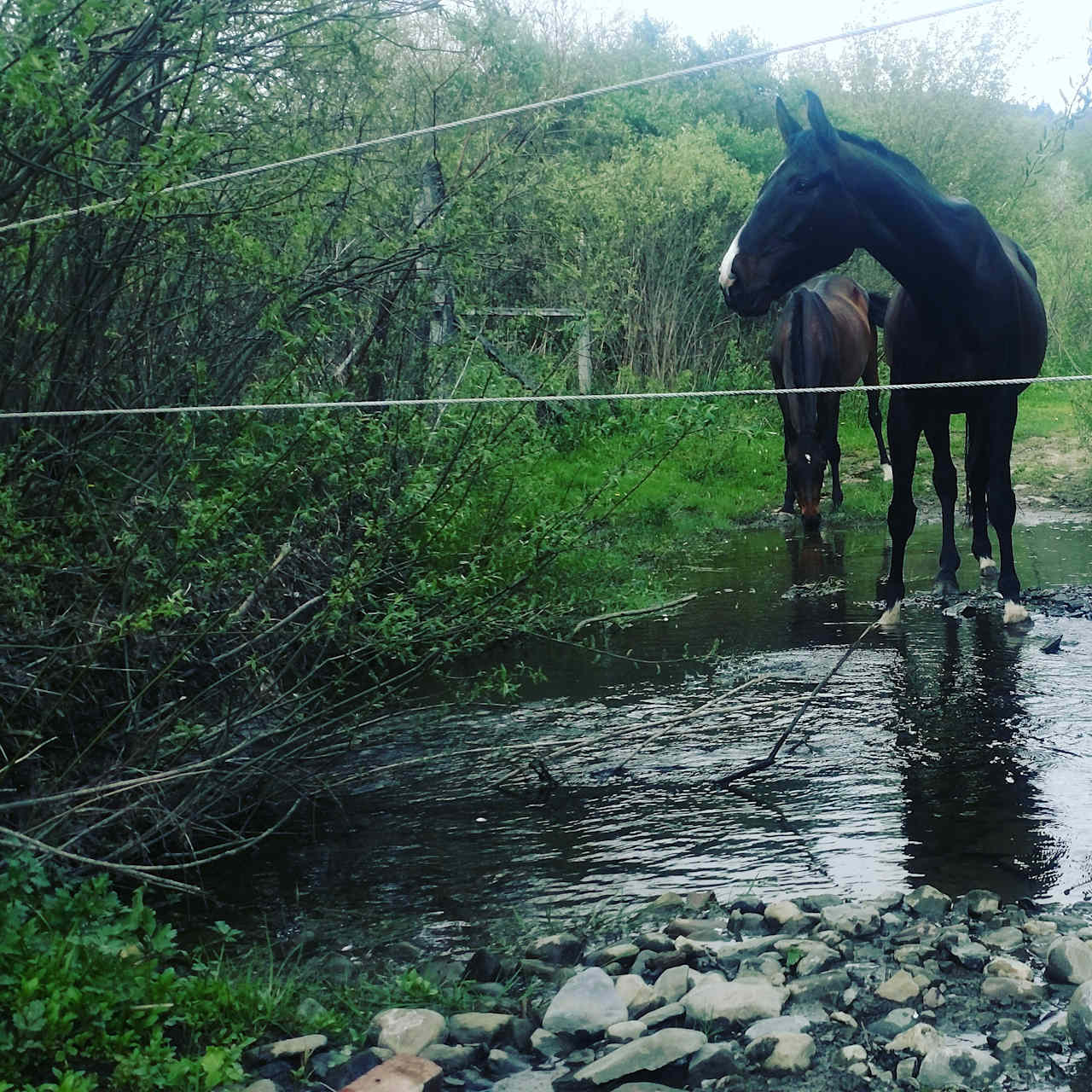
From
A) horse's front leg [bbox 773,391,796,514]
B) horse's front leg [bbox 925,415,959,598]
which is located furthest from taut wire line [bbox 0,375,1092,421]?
horse's front leg [bbox 773,391,796,514]

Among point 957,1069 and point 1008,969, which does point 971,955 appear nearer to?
point 1008,969

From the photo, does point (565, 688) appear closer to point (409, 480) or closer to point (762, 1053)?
point (409, 480)

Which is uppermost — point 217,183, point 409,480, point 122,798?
point 217,183

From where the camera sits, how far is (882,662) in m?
6.29

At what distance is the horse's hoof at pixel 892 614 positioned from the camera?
7.03 m

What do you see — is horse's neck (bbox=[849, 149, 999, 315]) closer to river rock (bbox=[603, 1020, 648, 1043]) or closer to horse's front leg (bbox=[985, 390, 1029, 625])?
horse's front leg (bbox=[985, 390, 1029, 625])

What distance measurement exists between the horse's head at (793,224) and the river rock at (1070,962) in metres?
3.83

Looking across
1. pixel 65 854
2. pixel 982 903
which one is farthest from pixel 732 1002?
pixel 65 854

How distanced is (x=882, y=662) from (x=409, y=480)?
2.71 meters

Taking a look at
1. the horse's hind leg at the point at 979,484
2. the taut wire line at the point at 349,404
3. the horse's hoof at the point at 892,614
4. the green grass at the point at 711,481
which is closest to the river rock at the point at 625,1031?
the taut wire line at the point at 349,404

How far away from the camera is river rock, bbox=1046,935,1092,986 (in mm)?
2904

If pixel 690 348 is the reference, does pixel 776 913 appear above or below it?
below

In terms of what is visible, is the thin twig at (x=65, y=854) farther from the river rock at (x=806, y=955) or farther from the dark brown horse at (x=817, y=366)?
the dark brown horse at (x=817, y=366)

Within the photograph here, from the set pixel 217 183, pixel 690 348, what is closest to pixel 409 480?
pixel 217 183
